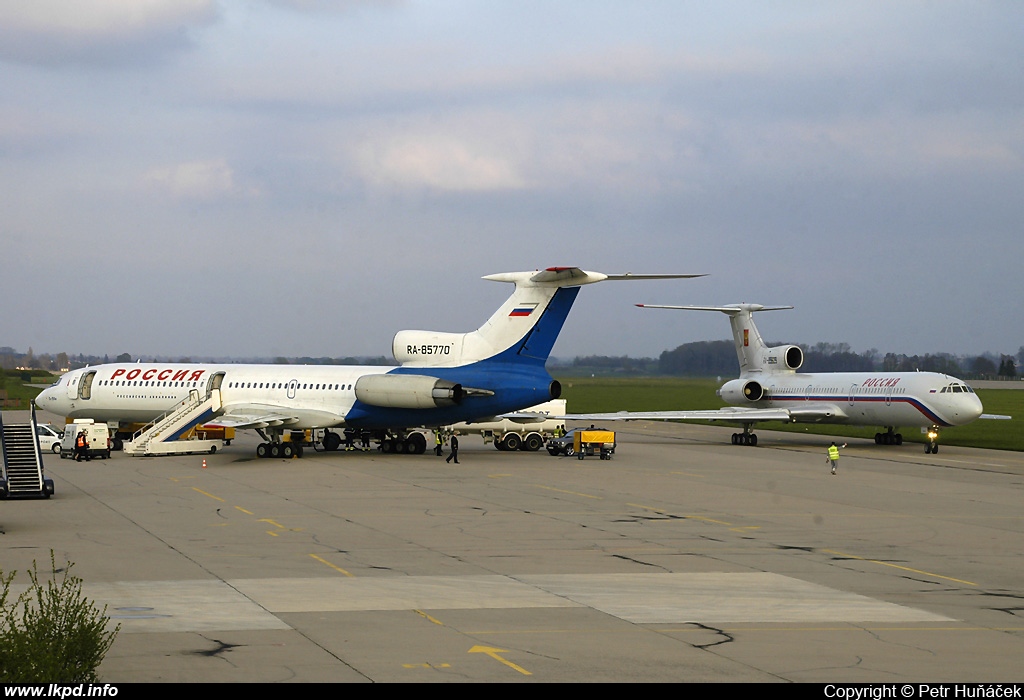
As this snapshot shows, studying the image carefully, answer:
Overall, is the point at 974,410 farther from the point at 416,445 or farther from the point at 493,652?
the point at 493,652

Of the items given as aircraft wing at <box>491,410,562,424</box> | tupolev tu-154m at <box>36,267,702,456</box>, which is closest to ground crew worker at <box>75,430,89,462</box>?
tupolev tu-154m at <box>36,267,702,456</box>

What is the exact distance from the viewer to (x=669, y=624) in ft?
49.4

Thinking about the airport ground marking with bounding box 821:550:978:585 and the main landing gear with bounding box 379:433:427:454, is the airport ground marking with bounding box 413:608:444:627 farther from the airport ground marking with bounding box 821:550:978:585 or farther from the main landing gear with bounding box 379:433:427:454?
the main landing gear with bounding box 379:433:427:454

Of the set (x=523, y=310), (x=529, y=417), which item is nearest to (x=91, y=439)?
(x=523, y=310)

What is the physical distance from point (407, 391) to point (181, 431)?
10.8 m

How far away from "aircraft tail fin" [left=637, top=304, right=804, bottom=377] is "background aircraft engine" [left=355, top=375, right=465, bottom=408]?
26124mm

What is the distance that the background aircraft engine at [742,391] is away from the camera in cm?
6288

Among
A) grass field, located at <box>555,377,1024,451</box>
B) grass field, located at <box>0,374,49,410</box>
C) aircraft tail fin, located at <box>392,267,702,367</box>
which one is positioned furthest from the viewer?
grass field, located at <box>0,374,49,410</box>

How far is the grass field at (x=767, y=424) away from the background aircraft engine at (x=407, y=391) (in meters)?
11.6

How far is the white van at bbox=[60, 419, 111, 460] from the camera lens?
44775mm

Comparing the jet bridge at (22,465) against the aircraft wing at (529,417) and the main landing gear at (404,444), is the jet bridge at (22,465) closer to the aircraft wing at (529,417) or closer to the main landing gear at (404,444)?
the main landing gear at (404,444)

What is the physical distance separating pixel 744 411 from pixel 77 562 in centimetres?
4514

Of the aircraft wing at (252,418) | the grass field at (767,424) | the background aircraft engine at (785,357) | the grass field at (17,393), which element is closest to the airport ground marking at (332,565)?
the aircraft wing at (252,418)
